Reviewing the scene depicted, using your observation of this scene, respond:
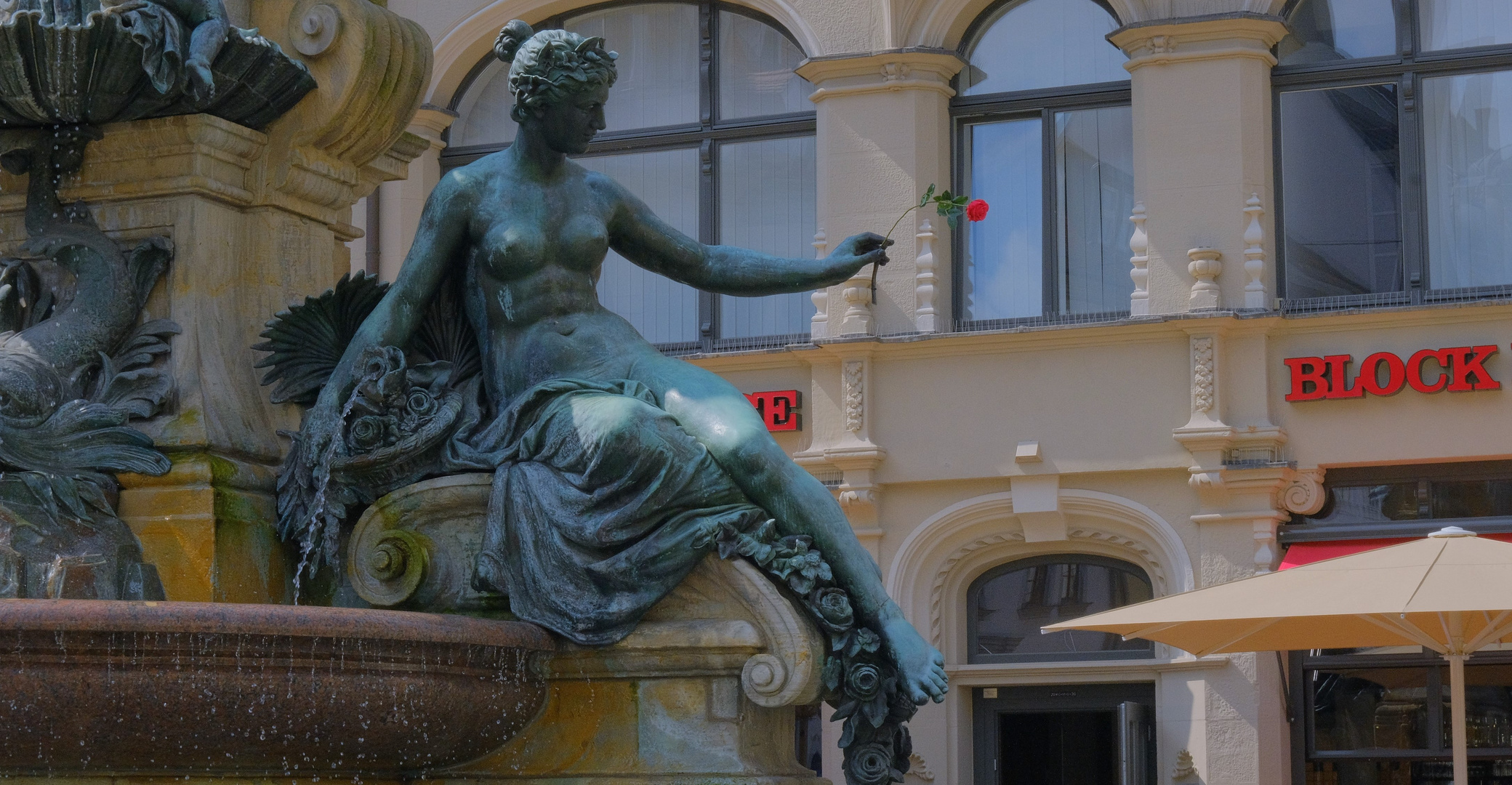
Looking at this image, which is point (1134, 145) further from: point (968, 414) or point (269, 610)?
point (269, 610)

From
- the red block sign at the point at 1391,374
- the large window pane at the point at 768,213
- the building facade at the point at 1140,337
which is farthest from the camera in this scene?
the large window pane at the point at 768,213

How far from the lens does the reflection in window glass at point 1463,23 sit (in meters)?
18.9

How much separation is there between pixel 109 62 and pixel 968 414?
1439 cm

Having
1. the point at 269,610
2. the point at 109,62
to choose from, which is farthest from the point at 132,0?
the point at 269,610

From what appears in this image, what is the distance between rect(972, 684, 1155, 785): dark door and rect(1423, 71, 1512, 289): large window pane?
4226 mm

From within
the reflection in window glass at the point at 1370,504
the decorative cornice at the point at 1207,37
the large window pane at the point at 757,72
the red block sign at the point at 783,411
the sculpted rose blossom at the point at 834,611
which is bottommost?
the sculpted rose blossom at the point at 834,611

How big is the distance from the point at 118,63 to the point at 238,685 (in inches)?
70.8

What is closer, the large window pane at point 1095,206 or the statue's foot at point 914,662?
the statue's foot at point 914,662

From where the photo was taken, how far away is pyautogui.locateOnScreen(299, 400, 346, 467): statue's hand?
5391 mm

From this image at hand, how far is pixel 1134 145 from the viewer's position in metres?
19.3

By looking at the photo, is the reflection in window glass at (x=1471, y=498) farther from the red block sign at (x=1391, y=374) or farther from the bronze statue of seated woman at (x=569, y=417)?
the bronze statue of seated woman at (x=569, y=417)

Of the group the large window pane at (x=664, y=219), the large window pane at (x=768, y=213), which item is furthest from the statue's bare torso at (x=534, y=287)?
the large window pane at (x=664, y=219)

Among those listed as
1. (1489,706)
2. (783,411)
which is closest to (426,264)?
(1489,706)

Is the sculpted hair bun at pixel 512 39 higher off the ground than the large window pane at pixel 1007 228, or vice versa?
the large window pane at pixel 1007 228
